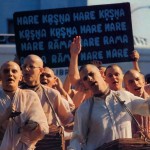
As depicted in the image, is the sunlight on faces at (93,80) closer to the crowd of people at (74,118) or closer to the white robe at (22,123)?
the crowd of people at (74,118)

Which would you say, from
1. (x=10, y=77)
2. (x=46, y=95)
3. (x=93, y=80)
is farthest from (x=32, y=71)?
(x=93, y=80)

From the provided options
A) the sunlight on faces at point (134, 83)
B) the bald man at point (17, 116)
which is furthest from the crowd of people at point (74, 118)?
the sunlight on faces at point (134, 83)

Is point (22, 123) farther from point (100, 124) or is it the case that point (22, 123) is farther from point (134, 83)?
point (134, 83)

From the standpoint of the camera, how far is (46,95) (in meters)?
9.28

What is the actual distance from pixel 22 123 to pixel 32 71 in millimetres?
1063

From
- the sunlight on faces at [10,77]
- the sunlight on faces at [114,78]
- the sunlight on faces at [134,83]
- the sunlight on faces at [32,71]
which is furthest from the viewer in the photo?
→ the sunlight on faces at [114,78]

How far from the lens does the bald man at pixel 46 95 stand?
916 cm

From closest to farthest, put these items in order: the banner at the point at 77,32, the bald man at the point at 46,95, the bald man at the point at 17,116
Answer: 1. the bald man at the point at 17,116
2. the bald man at the point at 46,95
3. the banner at the point at 77,32

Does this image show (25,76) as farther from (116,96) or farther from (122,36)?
(122,36)

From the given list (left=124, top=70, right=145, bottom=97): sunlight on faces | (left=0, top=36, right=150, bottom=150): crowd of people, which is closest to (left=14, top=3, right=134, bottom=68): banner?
(left=124, top=70, right=145, bottom=97): sunlight on faces

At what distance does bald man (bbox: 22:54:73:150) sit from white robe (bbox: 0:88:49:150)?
48 centimetres

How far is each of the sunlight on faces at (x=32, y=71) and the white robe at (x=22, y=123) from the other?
2.47 ft

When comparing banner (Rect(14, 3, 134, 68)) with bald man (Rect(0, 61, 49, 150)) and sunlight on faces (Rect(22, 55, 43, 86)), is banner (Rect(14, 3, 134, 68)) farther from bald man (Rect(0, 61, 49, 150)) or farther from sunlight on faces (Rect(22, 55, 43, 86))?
bald man (Rect(0, 61, 49, 150))

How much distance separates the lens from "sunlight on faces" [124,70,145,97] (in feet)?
31.9
